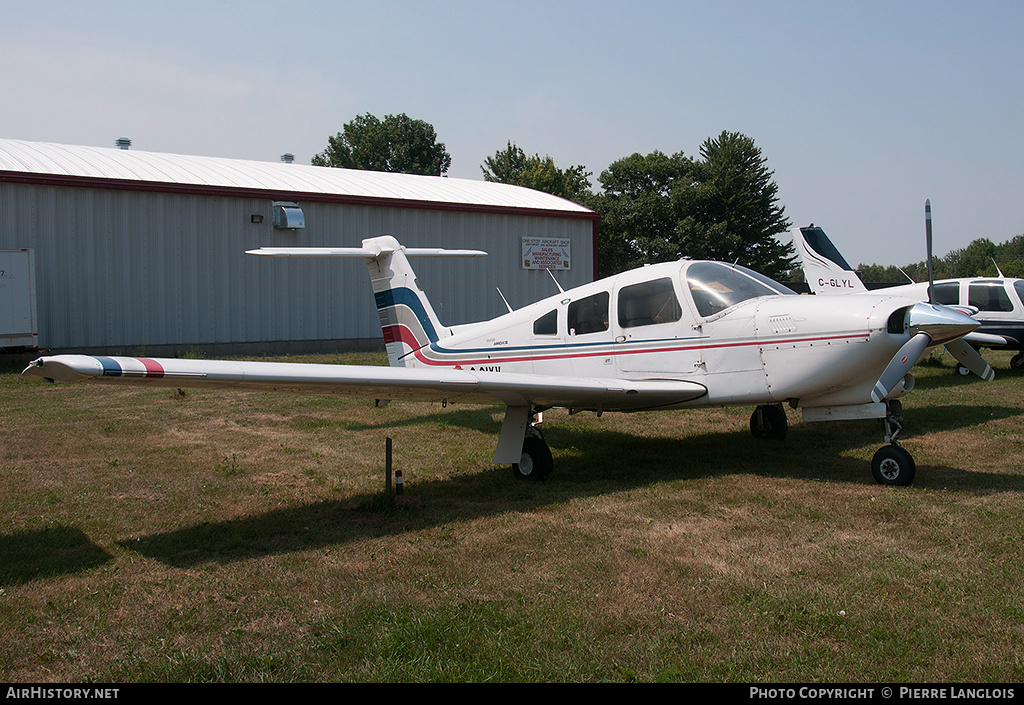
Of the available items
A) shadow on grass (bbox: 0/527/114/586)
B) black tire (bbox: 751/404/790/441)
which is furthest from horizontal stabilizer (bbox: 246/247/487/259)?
black tire (bbox: 751/404/790/441)

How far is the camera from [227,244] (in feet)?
70.2

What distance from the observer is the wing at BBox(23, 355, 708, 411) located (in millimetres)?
4918

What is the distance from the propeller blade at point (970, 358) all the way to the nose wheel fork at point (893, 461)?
1092 mm

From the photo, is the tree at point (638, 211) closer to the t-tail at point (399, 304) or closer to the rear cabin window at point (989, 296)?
the rear cabin window at point (989, 296)

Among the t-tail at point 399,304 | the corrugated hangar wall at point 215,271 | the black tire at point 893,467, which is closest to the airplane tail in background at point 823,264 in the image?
the t-tail at point 399,304

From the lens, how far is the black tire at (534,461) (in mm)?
7805

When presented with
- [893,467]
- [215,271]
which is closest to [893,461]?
[893,467]

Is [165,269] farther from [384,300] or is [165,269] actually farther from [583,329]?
[583,329]

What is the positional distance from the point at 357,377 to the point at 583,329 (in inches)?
132

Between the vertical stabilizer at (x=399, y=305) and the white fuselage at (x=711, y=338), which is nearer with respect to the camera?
the white fuselage at (x=711, y=338)

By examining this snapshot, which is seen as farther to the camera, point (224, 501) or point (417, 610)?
point (224, 501)

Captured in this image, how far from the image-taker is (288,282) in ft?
73.4

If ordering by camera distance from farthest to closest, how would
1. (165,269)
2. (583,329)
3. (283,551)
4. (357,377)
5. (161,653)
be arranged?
1. (165,269)
2. (583,329)
3. (357,377)
4. (283,551)
5. (161,653)
